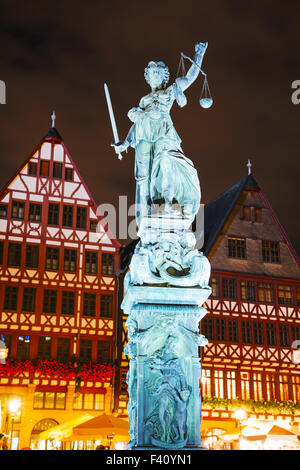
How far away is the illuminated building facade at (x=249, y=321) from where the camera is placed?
89.2ft

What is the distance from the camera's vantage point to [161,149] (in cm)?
640

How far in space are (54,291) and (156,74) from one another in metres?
21.1

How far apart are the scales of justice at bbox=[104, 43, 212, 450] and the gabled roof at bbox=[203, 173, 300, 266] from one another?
2245 cm

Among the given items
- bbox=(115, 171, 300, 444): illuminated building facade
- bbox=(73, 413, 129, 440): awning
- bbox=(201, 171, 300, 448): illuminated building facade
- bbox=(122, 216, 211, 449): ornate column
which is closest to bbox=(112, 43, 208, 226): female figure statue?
bbox=(122, 216, 211, 449): ornate column

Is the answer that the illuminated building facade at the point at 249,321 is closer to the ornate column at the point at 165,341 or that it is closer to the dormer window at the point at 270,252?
the dormer window at the point at 270,252

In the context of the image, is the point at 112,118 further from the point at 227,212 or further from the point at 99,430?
the point at 227,212

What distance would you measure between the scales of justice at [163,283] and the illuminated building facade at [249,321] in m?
20.7

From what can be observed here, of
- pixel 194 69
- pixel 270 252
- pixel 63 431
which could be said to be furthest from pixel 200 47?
pixel 270 252

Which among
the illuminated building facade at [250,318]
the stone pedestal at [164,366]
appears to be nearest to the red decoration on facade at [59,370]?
the illuminated building facade at [250,318]

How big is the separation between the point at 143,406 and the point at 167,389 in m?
0.25
